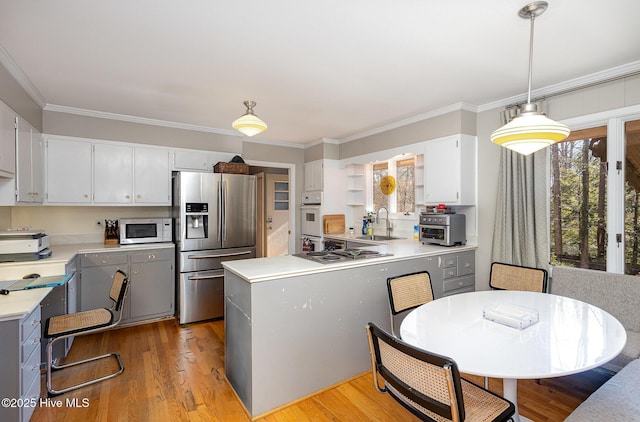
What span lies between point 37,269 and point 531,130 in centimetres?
365

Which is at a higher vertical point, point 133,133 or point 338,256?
point 133,133

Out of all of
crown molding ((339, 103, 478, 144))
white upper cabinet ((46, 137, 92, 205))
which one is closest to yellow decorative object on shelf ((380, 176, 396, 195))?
crown molding ((339, 103, 478, 144))

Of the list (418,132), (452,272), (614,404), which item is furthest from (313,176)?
(614,404)

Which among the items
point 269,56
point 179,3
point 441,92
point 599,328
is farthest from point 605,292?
point 179,3

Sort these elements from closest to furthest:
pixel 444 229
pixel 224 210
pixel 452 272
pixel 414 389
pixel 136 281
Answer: pixel 414 389
pixel 452 272
pixel 444 229
pixel 136 281
pixel 224 210

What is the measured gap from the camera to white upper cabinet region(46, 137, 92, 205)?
11.1 ft

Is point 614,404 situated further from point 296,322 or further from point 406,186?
point 406,186

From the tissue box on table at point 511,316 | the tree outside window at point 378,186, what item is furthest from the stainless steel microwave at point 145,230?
the tissue box on table at point 511,316

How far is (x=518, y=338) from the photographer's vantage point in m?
1.47

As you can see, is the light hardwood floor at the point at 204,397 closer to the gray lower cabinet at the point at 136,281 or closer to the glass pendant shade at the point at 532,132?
the gray lower cabinet at the point at 136,281

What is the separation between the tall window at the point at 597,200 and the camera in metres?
2.51

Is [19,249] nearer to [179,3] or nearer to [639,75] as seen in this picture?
[179,3]

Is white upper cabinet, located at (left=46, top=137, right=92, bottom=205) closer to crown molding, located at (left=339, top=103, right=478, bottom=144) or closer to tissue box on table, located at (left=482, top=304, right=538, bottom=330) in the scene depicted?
crown molding, located at (left=339, top=103, right=478, bottom=144)

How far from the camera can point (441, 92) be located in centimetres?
300
